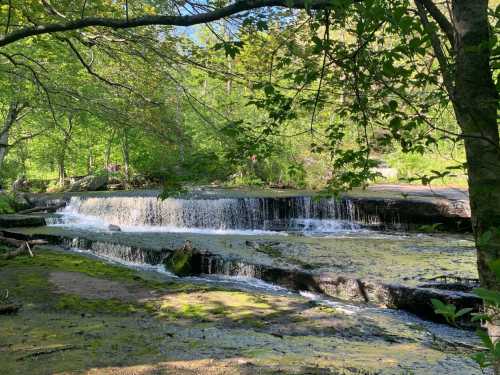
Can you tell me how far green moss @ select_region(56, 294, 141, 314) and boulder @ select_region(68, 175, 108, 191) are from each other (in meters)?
18.8

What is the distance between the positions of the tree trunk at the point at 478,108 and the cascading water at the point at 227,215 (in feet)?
44.2

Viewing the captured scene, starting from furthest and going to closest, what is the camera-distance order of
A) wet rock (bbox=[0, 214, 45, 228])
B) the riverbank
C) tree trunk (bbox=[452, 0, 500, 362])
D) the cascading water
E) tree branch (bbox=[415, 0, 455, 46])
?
the cascading water, wet rock (bbox=[0, 214, 45, 228]), the riverbank, tree branch (bbox=[415, 0, 455, 46]), tree trunk (bbox=[452, 0, 500, 362])

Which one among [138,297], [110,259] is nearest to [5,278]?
[138,297]

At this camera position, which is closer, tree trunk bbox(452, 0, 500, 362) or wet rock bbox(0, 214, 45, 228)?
tree trunk bbox(452, 0, 500, 362)

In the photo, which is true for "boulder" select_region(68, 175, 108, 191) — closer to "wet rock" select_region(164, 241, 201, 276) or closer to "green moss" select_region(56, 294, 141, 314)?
"wet rock" select_region(164, 241, 201, 276)

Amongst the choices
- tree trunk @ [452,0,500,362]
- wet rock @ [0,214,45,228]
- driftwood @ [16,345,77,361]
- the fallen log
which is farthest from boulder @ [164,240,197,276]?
tree trunk @ [452,0,500,362]

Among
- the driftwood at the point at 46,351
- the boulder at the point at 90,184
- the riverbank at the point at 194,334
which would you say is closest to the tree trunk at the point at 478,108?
the riverbank at the point at 194,334

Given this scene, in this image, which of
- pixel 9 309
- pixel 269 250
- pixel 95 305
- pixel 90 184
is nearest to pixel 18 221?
pixel 269 250

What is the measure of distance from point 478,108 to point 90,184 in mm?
24860

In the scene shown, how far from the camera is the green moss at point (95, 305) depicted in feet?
20.8

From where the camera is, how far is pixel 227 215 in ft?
52.2

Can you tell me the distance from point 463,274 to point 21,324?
24.5 ft

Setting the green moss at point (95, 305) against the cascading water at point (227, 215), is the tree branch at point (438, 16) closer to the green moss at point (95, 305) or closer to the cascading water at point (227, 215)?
the green moss at point (95, 305)

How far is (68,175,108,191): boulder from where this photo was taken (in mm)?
24703
